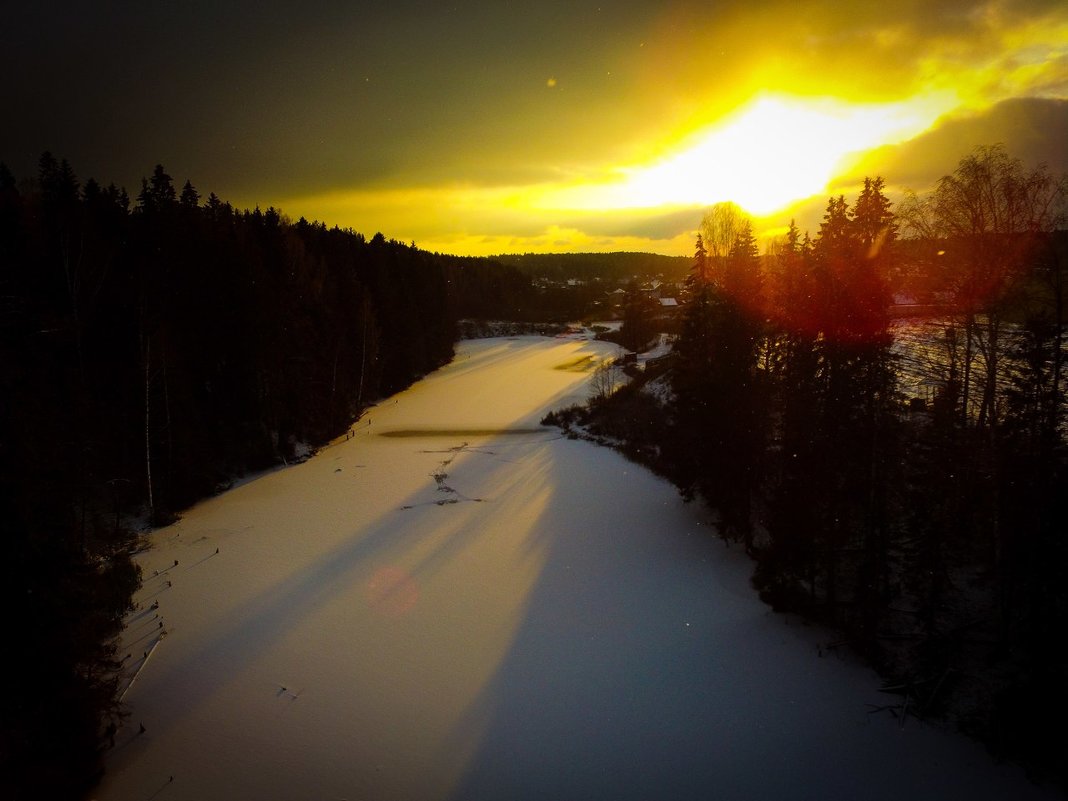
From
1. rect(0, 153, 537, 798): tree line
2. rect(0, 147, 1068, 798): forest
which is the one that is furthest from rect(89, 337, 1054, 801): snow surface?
rect(0, 153, 537, 798): tree line

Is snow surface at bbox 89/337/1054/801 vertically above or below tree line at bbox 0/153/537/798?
below

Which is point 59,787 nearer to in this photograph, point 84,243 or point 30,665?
point 30,665

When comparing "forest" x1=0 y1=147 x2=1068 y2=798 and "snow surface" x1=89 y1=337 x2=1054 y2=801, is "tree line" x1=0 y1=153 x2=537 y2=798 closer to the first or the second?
"forest" x1=0 y1=147 x2=1068 y2=798

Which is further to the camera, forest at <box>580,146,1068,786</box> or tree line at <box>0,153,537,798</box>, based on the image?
forest at <box>580,146,1068,786</box>

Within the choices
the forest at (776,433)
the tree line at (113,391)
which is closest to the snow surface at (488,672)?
the forest at (776,433)

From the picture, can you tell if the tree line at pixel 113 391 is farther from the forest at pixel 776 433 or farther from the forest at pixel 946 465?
the forest at pixel 946 465

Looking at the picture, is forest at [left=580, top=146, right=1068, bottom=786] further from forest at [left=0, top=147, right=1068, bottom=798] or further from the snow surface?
the snow surface

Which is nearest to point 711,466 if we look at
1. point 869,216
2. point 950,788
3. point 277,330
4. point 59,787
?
point 869,216

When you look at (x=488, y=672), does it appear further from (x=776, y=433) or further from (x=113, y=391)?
(x=113, y=391)
